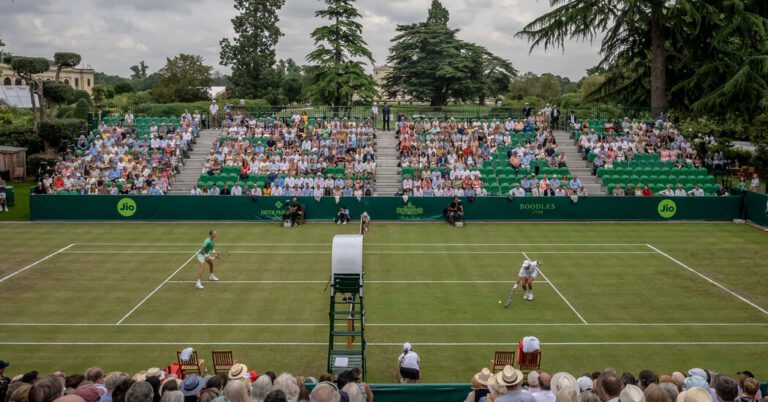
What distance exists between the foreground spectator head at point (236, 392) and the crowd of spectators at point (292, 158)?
2560cm

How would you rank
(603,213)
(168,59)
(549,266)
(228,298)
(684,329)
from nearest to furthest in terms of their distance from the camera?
(684,329) → (228,298) → (549,266) → (603,213) → (168,59)

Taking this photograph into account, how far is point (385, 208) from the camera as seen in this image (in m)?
33.9

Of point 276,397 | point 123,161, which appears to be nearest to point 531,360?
point 276,397

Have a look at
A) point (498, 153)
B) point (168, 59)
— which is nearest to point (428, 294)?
point (498, 153)

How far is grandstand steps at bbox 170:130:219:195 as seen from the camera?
38.0 meters

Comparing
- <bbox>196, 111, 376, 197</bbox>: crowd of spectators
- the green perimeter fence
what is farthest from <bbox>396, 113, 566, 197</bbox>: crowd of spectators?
<bbox>196, 111, 376, 197</bbox>: crowd of spectators

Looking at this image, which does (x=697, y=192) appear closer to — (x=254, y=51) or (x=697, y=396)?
(x=697, y=396)

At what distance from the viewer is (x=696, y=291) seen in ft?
73.0

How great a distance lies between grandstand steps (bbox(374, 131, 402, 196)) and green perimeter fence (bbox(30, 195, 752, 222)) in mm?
4084

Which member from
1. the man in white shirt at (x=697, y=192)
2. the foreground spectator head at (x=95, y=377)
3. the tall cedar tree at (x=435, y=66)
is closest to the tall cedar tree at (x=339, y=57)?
the tall cedar tree at (x=435, y=66)

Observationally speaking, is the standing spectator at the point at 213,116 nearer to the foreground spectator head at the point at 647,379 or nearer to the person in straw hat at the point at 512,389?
the foreground spectator head at the point at 647,379

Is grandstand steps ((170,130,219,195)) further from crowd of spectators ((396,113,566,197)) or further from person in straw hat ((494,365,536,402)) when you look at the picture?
person in straw hat ((494,365,536,402))

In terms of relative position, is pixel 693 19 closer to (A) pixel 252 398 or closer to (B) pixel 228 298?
(B) pixel 228 298

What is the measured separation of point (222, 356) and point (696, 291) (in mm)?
15031
